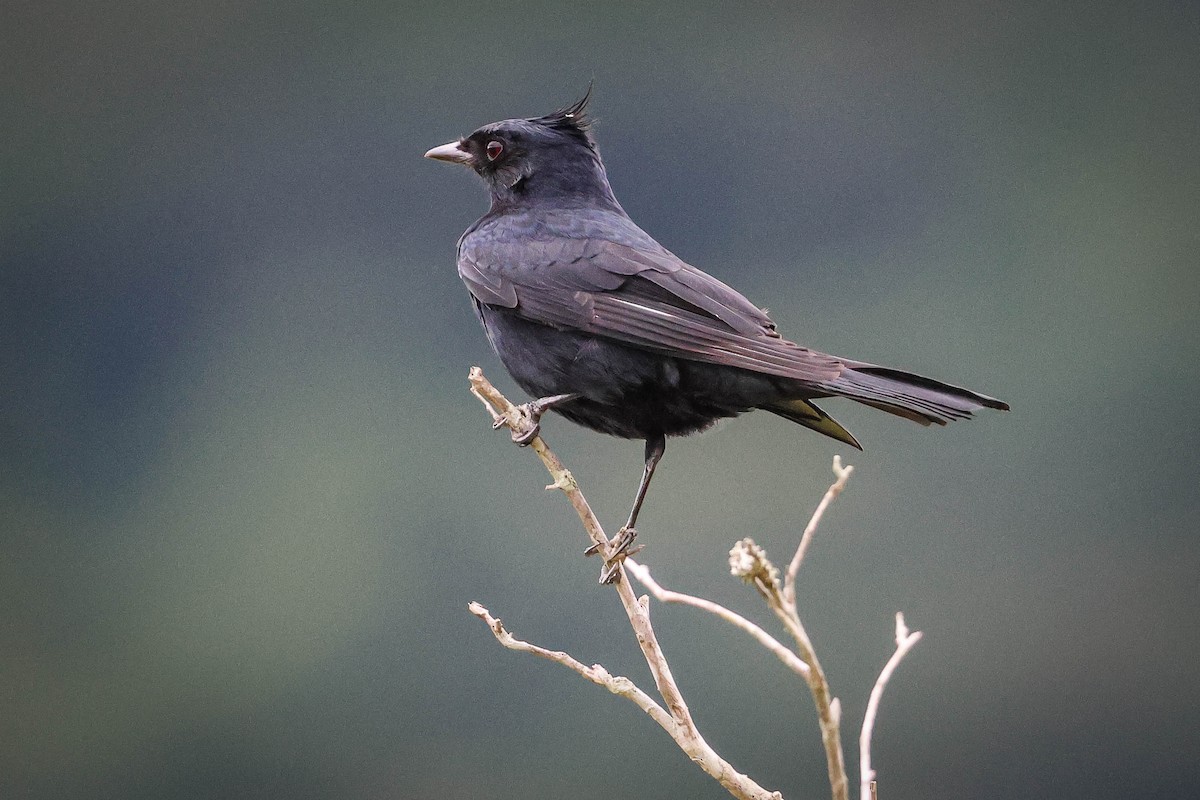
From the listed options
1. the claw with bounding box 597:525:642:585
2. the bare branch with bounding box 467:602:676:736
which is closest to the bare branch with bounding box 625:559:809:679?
the bare branch with bounding box 467:602:676:736

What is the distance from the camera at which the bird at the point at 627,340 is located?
9.51 ft

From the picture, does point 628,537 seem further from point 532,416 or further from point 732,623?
point 732,623

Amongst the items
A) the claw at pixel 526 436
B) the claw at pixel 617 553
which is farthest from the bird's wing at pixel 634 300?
the claw at pixel 617 553

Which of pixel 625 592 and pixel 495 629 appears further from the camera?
pixel 625 592

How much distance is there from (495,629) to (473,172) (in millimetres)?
1940

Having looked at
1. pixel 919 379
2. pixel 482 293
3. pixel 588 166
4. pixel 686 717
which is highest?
pixel 588 166

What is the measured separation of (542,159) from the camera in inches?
145

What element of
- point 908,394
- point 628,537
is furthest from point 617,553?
point 908,394

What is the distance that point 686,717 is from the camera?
7.90ft

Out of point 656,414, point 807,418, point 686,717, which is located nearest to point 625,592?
point 686,717

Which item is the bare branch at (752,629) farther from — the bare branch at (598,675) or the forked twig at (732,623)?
the bare branch at (598,675)

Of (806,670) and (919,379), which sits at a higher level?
(919,379)

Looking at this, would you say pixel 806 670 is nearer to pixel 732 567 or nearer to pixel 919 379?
pixel 732 567

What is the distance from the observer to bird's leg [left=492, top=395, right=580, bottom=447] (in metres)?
2.93
